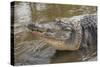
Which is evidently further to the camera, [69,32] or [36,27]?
[69,32]

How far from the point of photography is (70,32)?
2.27 metres

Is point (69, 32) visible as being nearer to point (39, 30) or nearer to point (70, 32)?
point (70, 32)

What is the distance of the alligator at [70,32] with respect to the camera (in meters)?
2.15

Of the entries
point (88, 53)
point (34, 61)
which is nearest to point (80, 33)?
point (88, 53)

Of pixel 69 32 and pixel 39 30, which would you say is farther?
pixel 69 32

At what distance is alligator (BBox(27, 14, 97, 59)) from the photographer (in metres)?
2.15

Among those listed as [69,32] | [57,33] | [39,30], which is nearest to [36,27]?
[39,30]

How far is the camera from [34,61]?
2.10 meters

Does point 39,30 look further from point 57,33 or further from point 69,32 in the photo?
point 69,32

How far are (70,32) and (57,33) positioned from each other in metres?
0.17

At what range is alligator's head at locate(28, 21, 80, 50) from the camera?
2127 mm

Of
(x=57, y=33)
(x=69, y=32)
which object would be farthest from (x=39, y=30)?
(x=69, y=32)

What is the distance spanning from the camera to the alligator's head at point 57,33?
2127 mm
